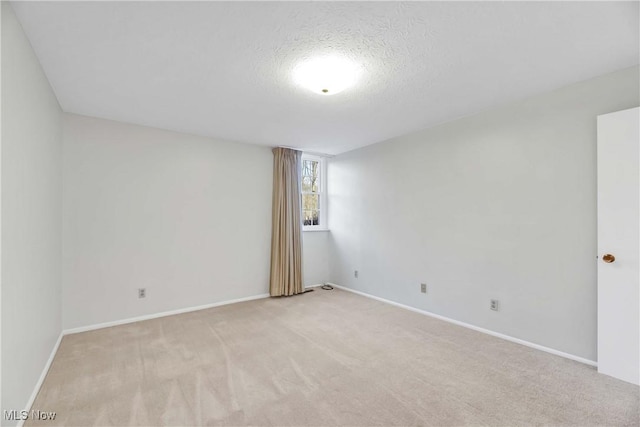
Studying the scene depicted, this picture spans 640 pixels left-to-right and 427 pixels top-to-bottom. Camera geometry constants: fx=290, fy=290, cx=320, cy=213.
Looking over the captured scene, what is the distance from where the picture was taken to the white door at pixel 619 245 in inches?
83.6

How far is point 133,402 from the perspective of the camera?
75.6 inches

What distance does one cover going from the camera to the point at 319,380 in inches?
85.6

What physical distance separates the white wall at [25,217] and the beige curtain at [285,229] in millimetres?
2584

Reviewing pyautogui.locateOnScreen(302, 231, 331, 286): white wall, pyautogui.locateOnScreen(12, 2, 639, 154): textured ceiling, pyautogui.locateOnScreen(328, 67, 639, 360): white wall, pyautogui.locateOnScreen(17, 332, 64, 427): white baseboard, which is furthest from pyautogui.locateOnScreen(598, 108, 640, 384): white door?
pyautogui.locateOnScreen(17, 332, 64, 427): white baseboard

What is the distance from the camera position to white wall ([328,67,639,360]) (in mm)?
2467

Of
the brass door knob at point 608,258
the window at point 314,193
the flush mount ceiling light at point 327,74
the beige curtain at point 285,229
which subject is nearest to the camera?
the flush mount ceiling light at point 327,74

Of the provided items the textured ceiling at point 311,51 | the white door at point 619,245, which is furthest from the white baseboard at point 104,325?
the white door at point 619,245

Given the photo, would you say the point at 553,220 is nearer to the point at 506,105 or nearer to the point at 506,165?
the point at 506,165

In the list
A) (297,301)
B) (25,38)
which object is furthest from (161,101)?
(297,301)

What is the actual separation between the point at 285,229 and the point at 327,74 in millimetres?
2781

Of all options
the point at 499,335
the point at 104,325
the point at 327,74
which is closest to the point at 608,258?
the point at 499,335

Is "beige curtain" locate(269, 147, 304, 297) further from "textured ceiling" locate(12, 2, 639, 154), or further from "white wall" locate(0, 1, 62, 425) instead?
"white wall" locate(0, 1, 62, 425)

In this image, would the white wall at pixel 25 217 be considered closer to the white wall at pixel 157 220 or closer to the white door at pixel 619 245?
the white wall at pixel 157 220

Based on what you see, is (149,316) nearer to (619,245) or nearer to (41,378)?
(41,378)
